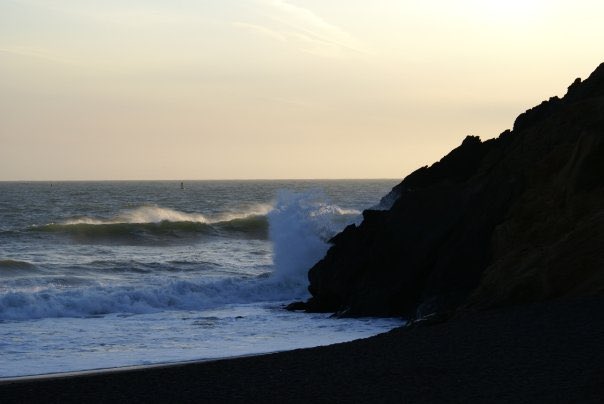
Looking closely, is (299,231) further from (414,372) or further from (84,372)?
(414,372)

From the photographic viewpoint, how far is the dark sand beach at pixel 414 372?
31.6 feet

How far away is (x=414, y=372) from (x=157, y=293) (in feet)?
46.0

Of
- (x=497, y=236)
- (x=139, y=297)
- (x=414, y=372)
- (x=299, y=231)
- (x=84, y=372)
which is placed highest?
(x=497, y=236)

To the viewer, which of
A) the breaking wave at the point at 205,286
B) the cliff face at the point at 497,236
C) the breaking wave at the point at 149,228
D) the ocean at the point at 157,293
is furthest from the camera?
the breaking wave at the point at 149,228

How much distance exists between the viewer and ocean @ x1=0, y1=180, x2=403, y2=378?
15.5 metres

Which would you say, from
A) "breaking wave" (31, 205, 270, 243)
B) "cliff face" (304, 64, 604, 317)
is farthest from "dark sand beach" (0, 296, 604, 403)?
"breaking wave" (31, 205, 270, 243)

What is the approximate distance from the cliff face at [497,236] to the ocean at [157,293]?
1.08m

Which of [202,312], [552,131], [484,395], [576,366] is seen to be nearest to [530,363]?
[576,366]

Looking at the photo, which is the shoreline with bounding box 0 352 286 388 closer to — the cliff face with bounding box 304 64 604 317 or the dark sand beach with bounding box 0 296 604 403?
the dark sand beach with bounding box 0 296 604 403

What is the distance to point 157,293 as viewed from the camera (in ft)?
77.8

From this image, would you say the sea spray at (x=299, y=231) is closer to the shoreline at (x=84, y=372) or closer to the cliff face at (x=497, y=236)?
the cliff face at (x=497, y=236)

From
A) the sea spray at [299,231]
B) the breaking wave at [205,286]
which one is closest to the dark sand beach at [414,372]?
the breaking wave at [205,286]

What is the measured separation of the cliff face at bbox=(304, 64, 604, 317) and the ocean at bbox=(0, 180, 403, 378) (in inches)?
42.4

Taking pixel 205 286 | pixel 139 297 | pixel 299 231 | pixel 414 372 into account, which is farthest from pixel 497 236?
pixel 299 231
